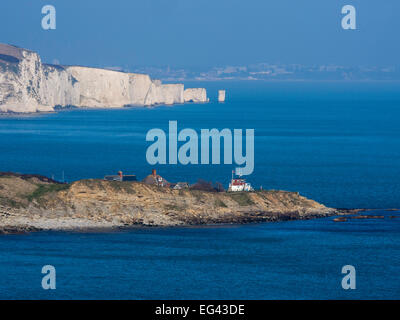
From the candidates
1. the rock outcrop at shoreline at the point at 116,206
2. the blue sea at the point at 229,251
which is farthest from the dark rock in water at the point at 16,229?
the blue sea at the point at 229,251

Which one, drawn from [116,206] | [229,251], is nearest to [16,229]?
[116,206]

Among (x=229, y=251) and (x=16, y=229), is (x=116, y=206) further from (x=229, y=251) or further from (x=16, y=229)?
(x=229, y=251)

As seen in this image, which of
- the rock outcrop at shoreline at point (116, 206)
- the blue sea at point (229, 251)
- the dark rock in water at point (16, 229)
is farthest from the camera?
the rock outcrop at shoreline at point (116, 206)

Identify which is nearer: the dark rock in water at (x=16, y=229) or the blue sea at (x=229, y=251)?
the blue sea at (x=229, y=251)

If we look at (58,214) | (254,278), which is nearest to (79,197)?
(58,214)

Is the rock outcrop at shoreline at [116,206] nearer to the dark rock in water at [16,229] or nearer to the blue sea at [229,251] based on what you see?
the dark rock in water at [16,229]

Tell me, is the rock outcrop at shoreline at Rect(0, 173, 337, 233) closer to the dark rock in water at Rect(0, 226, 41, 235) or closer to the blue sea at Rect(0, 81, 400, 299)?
the dark rock in water at Rect(0, 226, 41, 235)

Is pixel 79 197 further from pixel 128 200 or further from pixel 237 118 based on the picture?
pixel 237 118

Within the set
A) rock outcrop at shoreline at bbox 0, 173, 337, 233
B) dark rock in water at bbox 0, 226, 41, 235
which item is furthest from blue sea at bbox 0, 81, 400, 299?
rock outcrop at shoreline at bbox 0, 173, 337, 233
